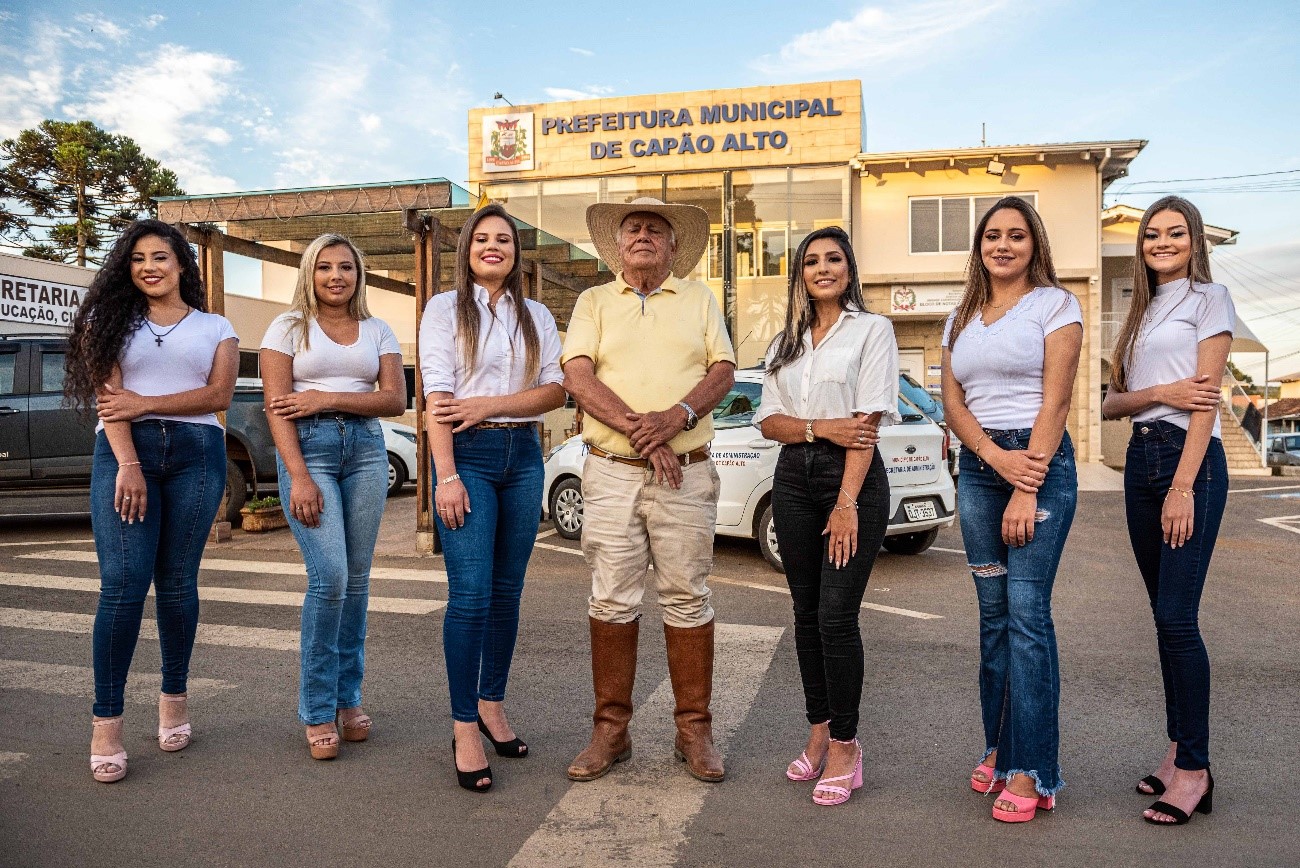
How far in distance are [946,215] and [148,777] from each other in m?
24.9

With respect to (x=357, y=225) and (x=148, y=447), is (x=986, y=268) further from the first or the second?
(x=357, y=225)

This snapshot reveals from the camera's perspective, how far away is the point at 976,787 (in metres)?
3.63

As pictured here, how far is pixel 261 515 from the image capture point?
10.9 meters

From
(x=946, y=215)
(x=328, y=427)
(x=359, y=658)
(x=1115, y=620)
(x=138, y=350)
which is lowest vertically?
(x=1115, y=620)

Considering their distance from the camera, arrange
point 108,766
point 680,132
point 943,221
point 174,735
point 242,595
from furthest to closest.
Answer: point 680,132 → point 943,221 → point 242,595 → point 174,735 → point 108,766

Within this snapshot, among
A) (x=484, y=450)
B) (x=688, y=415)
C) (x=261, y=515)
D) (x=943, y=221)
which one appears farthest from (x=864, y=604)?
(x=943, y=221)

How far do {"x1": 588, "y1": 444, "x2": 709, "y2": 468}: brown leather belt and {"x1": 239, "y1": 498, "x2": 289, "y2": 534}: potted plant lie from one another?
7986 mm

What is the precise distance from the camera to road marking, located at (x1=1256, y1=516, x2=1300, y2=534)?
12.0m

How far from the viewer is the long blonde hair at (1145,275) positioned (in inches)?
141

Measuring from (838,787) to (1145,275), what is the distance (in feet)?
7.04

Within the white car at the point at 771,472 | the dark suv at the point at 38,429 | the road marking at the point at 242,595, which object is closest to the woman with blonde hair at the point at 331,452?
the road marking at the point at 242,595

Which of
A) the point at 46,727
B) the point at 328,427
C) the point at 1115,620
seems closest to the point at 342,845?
the point at 328,427

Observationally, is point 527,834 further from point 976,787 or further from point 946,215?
point 946,215

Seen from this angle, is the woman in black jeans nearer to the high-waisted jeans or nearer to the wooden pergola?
the high-waisted jeans
